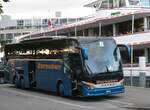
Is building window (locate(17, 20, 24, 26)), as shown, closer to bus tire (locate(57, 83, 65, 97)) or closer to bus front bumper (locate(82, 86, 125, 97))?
bus tire (locate(57, 83, 65, 97))

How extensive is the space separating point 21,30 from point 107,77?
330ft

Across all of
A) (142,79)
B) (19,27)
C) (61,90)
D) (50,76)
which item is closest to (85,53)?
(61,90)

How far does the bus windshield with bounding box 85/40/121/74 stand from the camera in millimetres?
22000

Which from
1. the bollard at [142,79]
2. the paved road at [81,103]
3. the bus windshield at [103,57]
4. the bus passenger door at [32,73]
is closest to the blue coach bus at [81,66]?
the bus windshield at [103,57]

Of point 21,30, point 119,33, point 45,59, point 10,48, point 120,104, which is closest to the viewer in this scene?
point 120,104

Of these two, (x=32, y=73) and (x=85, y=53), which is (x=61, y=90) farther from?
(x=32, y=73)

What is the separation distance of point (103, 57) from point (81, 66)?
116 centimetres

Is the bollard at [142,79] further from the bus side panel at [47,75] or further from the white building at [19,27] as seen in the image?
the white building at [19,27]

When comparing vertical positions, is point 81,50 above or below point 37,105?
above

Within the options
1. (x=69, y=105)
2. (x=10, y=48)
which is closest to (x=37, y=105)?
(x=69, y=105)

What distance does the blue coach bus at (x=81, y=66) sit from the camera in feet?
71.5

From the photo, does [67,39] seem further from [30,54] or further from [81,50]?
[30,54]

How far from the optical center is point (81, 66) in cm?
2198

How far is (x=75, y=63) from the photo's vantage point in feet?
73.8
